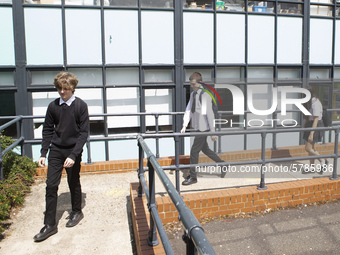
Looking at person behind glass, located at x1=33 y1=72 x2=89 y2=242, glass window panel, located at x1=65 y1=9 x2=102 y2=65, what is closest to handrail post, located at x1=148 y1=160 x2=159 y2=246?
person behind glass, located at x1=33 y1=72 x2=89 y2=242

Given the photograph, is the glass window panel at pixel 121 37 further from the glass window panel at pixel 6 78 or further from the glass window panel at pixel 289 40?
the glass window panel at pixel 289 40

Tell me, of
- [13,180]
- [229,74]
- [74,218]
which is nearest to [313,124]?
[229,74]

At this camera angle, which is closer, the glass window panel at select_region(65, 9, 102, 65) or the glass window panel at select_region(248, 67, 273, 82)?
the glass window panel at select_region(65, 9, 102, 65)

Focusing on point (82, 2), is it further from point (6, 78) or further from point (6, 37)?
point (6, 78)

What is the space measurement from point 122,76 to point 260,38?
3519mm

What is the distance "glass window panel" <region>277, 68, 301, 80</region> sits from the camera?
9034mm

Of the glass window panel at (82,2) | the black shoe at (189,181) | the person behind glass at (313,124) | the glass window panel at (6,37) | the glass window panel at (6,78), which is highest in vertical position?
the glass window panel at (82,2)

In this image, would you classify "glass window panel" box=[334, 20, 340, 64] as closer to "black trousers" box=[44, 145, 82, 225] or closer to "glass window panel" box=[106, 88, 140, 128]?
"glass window panel" box=[106, 88, 140, 128]

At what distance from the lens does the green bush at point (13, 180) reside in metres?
4.40

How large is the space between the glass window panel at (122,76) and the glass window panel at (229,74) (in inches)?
79.3

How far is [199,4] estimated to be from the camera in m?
8.05

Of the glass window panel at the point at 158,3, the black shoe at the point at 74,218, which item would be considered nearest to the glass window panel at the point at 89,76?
the glass window panel at the point at 158,3

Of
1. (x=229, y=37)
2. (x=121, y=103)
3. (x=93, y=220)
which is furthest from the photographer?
(x=229, y=37)

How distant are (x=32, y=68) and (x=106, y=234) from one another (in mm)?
4589
